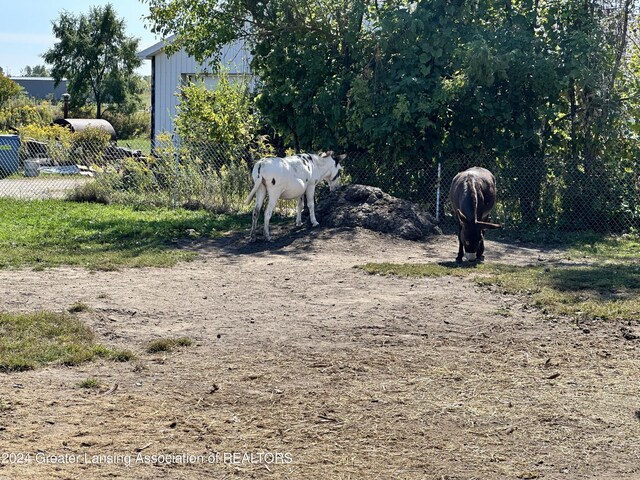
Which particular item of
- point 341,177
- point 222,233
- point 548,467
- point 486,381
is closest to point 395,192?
point 341,177

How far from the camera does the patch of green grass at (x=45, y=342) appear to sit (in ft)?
25.5

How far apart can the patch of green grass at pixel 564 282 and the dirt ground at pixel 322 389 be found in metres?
0.39

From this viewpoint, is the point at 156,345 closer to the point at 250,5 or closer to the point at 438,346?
the point at 438,346

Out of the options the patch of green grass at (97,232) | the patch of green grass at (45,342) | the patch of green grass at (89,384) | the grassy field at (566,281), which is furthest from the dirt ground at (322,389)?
the patch of green grass at (97,232)

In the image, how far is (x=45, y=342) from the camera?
27.2 ft

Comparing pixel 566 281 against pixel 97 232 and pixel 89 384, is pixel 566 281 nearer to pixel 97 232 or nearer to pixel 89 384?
pixel 89 384

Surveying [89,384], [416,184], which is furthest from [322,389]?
[416,184]

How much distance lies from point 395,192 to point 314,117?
2.21 metres

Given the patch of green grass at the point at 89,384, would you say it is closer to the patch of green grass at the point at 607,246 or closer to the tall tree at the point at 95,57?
the patch of green grass at the point at 607,246

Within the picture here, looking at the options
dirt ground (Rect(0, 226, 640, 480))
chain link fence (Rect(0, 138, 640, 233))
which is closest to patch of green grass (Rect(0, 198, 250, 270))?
chain link fence (Rect(0, 138, 640, 233))

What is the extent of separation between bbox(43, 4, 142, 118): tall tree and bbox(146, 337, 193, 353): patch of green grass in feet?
132

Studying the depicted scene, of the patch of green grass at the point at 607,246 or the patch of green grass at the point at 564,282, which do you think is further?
the patch of green grass at the point at 607,246

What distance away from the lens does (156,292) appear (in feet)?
35.3

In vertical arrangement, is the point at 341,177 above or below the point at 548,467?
above
